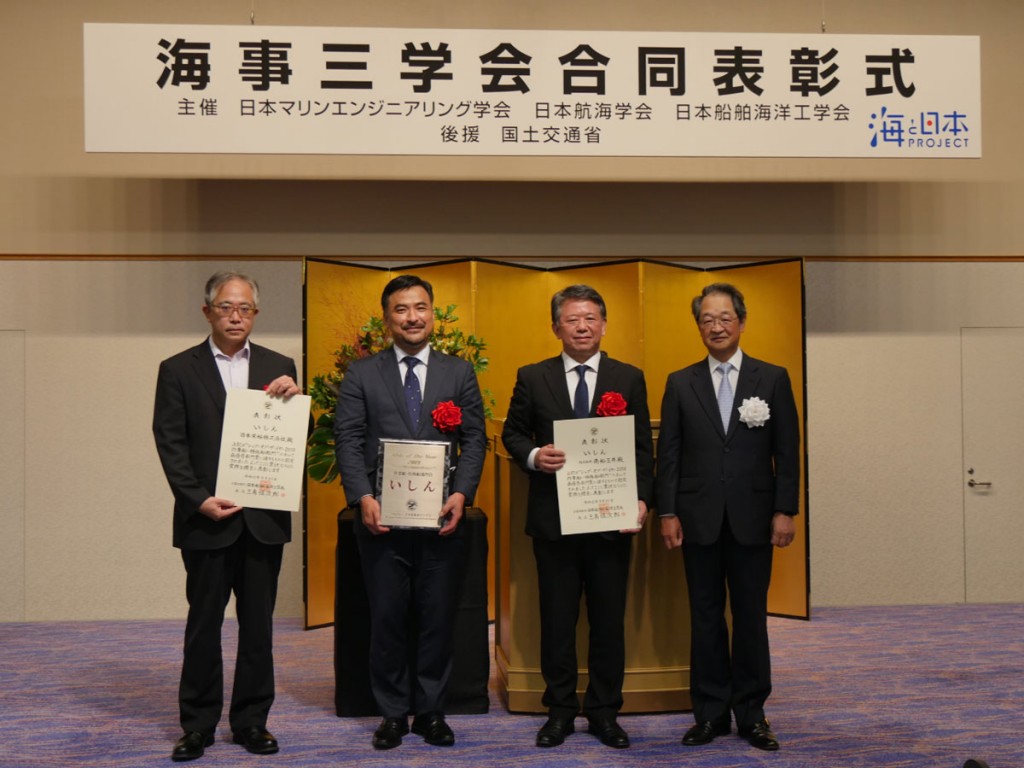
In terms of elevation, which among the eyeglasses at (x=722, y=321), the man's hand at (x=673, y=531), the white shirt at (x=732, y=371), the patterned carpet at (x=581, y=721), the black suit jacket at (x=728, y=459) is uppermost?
the eyeglasses at (x=722, y=321)

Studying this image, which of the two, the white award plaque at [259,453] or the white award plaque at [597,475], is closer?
the white award plaque at [259,453]

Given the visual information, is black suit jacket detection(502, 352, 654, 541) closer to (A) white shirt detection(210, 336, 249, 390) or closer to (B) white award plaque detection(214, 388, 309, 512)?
(B) white award plaque detection(214, 388, 309, 512)

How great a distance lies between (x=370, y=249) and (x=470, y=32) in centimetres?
148

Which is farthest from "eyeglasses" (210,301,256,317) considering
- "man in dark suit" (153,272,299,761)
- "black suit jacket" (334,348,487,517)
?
"black suit jacket" (334,348,487,517)

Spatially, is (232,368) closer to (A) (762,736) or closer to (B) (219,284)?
(B) (219,284)

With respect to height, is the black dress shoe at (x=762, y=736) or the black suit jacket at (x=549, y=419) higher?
the black suit jacket at (x=549, y=419)

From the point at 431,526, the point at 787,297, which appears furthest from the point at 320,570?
the point at 787,297

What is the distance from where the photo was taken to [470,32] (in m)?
5.18

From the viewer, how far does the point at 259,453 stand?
→ 3279 mm

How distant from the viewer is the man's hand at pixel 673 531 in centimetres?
346

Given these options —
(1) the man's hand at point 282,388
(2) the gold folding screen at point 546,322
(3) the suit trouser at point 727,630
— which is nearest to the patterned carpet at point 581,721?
(3) the suit trouser at point 727,630

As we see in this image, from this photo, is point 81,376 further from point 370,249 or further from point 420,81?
point 420,81

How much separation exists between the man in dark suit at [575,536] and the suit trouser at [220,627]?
3.15 ft

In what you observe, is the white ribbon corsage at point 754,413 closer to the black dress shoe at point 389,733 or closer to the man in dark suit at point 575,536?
the man in dark suit at point 575,536
